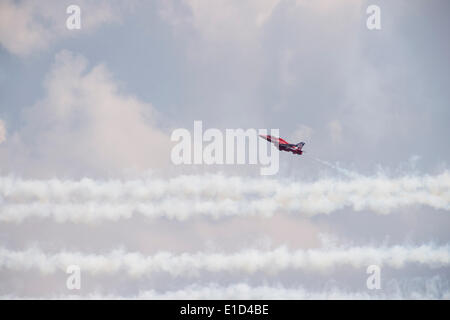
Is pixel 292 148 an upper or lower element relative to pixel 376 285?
upper
